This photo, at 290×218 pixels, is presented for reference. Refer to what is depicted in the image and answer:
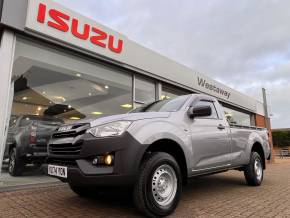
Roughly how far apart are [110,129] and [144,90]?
6.40 metres

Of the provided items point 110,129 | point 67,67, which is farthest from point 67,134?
point 67,67

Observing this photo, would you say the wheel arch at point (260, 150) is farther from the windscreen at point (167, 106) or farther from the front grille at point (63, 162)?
the front grille at point (63, 162)

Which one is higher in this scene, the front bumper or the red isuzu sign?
the red isuzu sign

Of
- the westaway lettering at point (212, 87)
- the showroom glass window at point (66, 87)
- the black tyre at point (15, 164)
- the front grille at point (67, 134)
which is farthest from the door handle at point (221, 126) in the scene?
the westaway lettering at point (212, 87)

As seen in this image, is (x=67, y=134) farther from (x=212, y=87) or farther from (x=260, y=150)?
(x=212, y=87)

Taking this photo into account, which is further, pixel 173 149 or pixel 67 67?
Result: pixel 67 67

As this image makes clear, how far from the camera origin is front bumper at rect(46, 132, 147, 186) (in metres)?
3.25

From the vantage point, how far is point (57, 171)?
3607mm

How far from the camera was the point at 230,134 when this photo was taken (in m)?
5.46

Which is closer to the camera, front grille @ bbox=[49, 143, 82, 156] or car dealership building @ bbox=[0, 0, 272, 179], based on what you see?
front grille @ bbox=[49, 143, 82, 156]

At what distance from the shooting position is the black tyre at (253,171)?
6.16m

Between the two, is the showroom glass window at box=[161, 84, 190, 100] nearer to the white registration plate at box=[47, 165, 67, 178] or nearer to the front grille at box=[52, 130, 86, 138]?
the front grille at box=[52, 130, 86, 138]

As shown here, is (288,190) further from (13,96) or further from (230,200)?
(13,96)

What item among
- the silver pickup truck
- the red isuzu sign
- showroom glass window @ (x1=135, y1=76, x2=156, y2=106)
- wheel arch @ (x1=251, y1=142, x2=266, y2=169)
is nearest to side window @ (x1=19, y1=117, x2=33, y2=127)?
the red isuzu sign
